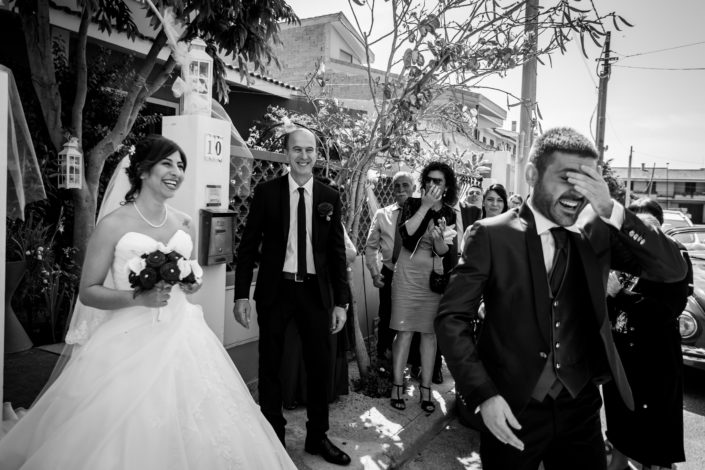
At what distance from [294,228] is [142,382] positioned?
1.53 meters

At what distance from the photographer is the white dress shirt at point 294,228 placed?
3.55m

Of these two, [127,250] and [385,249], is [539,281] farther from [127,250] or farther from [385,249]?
[385,249]

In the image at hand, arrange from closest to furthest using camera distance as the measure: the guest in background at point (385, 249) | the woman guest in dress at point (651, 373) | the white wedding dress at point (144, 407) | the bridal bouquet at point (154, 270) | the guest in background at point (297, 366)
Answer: the white wedding dress at point (144, 407) < the bridal bouquet at point (154, 270) < the woman guest in dress at point (651, 373) < the guest in background at point (297, 366) < the guest in background at point (385, 249)

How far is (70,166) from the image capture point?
5.14 metres

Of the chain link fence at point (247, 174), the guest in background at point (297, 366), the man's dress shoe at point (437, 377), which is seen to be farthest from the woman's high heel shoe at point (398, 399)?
the chain link fence at point (247, 174)

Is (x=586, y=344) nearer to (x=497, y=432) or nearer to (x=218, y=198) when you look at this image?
(x=497, y=432)

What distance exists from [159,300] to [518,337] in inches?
67.1

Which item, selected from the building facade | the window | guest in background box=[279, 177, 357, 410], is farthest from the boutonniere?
the building facade

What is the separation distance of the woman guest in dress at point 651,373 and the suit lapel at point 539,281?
1.71 m

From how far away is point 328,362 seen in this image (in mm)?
3557

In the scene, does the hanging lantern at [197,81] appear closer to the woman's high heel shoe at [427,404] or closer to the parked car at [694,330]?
the woman's high heel shoe at [427,404]

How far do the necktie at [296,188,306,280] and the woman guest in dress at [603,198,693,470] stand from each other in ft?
7.20

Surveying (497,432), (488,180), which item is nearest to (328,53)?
(488,180)

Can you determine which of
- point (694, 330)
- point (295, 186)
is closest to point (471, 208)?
point (694, 330)
